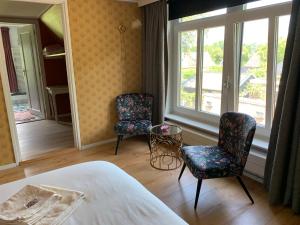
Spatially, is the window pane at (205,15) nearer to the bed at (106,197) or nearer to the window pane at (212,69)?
the window pane at (212,69)

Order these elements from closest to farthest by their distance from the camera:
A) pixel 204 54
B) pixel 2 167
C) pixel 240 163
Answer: pixel 240 163, pixel 2 167, pixel 204 54

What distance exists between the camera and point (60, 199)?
1.30m

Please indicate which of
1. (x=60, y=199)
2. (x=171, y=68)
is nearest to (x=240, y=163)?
(x=60, y=199)

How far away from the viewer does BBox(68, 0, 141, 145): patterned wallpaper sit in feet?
10.8

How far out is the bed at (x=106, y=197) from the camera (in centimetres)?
116

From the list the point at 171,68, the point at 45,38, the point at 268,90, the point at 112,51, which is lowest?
the point at 268,90

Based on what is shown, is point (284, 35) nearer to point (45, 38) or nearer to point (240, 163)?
point (240, 163)

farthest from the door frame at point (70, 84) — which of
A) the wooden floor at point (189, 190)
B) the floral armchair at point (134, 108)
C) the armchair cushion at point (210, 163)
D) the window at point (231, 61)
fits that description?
the armchair cushion at point (210, 163)

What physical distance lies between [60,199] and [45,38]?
15.8 ft

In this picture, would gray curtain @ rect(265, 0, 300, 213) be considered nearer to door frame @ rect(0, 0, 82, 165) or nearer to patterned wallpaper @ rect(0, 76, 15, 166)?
door frame @ rect(0, 0, 82, 165)

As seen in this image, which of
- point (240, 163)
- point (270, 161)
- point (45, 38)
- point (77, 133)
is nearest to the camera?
point (240, 163)

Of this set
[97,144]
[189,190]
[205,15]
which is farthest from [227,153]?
[97,144]

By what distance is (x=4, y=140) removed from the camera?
9.85 feet

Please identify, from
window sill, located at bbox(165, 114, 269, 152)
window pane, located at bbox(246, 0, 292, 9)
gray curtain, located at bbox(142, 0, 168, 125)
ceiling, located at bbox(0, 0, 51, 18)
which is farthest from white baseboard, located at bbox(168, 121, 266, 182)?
ceiling, located at bbox(0, 0, 51, 18)
